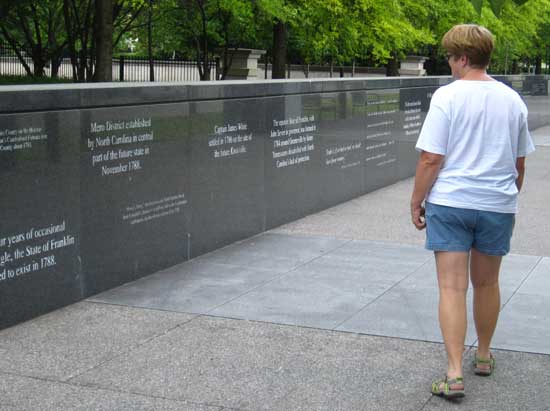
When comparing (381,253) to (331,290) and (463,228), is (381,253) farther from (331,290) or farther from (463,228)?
(463,228)

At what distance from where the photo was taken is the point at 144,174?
7148mm

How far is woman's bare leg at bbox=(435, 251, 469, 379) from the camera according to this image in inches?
181

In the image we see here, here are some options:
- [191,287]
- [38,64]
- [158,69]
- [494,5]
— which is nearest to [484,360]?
[191,287]

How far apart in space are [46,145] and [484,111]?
2.90 metres

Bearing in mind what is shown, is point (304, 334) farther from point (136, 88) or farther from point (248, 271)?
point (136, 88)

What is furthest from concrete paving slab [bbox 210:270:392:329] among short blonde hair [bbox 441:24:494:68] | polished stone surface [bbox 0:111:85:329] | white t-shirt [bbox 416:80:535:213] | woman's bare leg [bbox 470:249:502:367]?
short blonde hair [bbox 441:24:494:68]

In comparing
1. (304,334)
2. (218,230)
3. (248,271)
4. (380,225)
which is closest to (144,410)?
(304,334)

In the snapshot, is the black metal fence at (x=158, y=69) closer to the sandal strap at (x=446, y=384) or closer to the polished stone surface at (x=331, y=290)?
the polished stone surface at (x=331, y=290)

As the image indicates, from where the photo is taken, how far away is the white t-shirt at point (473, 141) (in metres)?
4.48

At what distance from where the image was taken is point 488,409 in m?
4.50

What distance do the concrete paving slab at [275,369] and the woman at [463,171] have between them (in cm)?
38

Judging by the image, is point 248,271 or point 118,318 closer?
point 118,318

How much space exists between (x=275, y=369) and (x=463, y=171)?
148 centimetres

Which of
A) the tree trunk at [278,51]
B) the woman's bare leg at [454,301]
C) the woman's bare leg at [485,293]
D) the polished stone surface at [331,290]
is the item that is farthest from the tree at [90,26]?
the woman's bare leg at [454,301]
